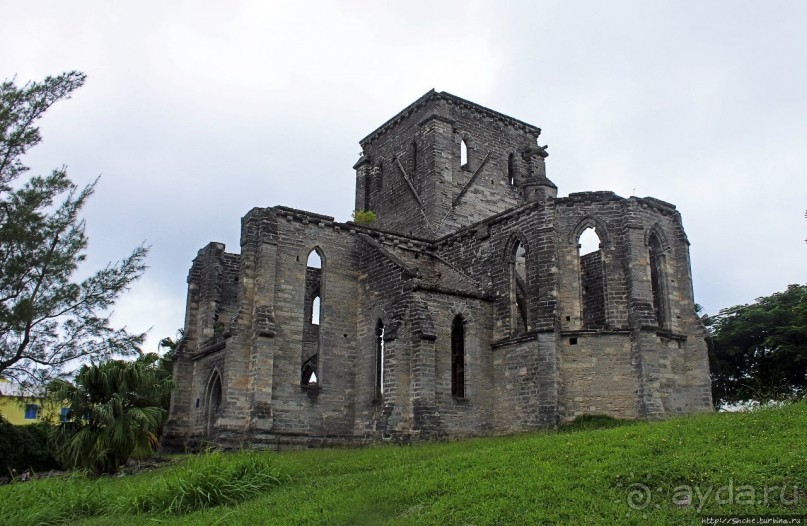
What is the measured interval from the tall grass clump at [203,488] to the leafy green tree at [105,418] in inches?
257

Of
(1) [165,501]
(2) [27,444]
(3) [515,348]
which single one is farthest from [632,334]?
(2) [27,444]

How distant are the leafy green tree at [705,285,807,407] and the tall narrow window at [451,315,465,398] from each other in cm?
988

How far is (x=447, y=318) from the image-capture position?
24953mm

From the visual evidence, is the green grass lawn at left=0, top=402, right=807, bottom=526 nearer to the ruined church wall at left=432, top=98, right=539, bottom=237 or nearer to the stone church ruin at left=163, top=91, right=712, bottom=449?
the stone church ruin at left=163, top=91, right=712, bottom=449

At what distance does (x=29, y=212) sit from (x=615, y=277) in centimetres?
1788

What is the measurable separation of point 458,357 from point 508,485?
13311 mm

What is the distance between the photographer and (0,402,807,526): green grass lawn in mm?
10562

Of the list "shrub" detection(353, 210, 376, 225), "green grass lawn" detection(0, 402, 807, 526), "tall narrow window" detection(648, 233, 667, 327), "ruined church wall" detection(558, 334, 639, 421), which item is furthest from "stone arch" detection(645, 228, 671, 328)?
"shrub" detection(353, 210, 376, 225)

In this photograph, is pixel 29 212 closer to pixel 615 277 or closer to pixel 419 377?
pixel 419 377

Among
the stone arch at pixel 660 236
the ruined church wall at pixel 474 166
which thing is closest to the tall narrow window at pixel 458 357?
the stone arch at pixel 660 236

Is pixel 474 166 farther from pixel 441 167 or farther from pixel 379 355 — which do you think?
pixel 379 355

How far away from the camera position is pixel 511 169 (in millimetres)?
35156

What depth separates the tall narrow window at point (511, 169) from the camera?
115 feet

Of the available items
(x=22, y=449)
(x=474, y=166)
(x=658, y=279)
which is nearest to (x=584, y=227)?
(x=658, y=279)
